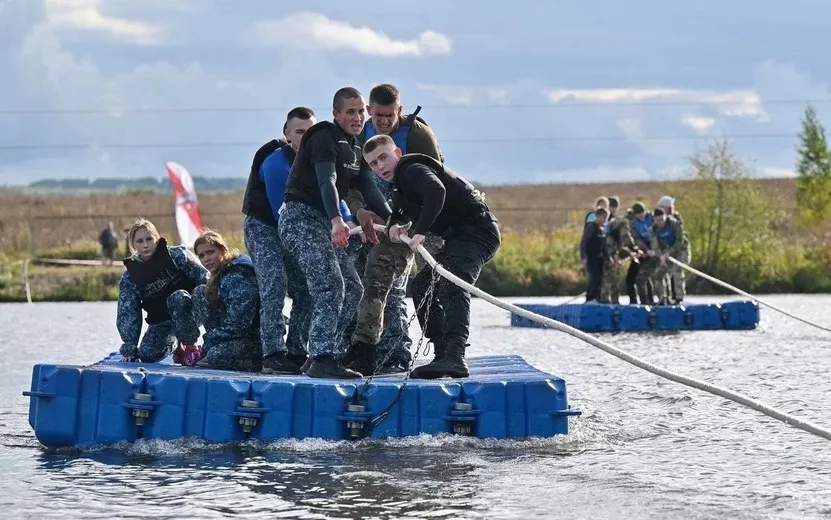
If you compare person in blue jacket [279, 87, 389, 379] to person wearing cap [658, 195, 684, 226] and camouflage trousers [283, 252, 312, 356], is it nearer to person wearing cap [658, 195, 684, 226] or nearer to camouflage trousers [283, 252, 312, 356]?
camouflage trousers [283, 252, 312, 356]

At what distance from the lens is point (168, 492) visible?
9.02 meters

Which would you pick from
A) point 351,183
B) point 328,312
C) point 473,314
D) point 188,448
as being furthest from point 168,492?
point 473,314

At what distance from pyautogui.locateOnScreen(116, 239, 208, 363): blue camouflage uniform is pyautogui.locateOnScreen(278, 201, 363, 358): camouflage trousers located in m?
1.32

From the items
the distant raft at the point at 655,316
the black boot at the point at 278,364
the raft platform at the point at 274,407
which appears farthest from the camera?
the distant raft at the point at 655,316

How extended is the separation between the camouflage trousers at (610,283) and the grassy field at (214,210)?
20620 millimetres

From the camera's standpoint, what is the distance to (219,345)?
11883 millimetres

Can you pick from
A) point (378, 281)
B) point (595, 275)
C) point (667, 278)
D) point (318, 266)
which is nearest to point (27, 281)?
point (595, 275)

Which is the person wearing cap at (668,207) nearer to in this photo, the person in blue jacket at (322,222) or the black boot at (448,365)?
the black boot at (448,365)

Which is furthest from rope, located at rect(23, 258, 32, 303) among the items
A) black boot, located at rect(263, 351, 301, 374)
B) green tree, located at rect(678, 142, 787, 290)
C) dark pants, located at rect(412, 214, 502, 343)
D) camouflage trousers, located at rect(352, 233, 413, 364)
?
dark pants, located at rect(412, 214, 502, 343)

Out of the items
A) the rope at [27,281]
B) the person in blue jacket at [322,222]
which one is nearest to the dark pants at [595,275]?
the person in blue jacket at [322,222]

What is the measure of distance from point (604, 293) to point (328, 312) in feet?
52.9

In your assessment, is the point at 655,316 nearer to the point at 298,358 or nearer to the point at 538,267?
the point at 298,358

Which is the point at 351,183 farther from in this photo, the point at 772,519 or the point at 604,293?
the point at 604,293

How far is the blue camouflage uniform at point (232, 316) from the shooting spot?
11750 mm
